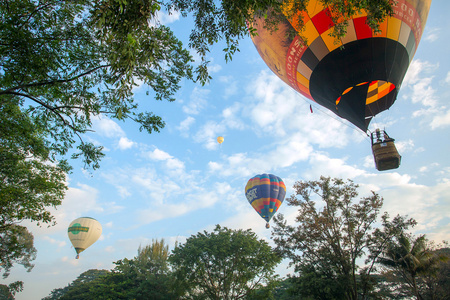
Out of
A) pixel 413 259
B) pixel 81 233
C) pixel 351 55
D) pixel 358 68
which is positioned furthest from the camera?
pixel 81 233

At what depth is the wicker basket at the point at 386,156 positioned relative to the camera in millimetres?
10211

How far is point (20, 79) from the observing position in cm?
717

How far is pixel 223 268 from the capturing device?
23.3m

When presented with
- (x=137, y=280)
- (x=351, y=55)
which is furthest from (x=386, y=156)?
(x=137, y=280)

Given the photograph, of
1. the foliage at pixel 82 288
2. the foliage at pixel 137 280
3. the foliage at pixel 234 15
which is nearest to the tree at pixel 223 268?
the foliage at pixel 137 280

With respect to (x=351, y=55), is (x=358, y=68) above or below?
below

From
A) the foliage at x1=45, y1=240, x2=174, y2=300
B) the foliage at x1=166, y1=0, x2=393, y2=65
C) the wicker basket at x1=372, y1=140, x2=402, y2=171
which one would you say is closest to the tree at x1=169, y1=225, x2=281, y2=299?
the foliage at x1=45, y1=240, x2=174, y2=300

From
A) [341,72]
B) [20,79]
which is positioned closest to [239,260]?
[341,72]

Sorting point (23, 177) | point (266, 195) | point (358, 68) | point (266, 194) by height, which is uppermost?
point (266, 194)

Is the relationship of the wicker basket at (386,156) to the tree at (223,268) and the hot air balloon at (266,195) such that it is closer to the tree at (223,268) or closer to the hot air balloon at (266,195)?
the tree at (223,268)

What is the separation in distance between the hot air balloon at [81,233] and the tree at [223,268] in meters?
→ 17.2

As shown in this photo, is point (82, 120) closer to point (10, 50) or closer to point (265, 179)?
point (10, 50)

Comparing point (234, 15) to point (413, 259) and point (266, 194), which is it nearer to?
point (413, 259)

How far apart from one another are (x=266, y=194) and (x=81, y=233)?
25.5 meters
